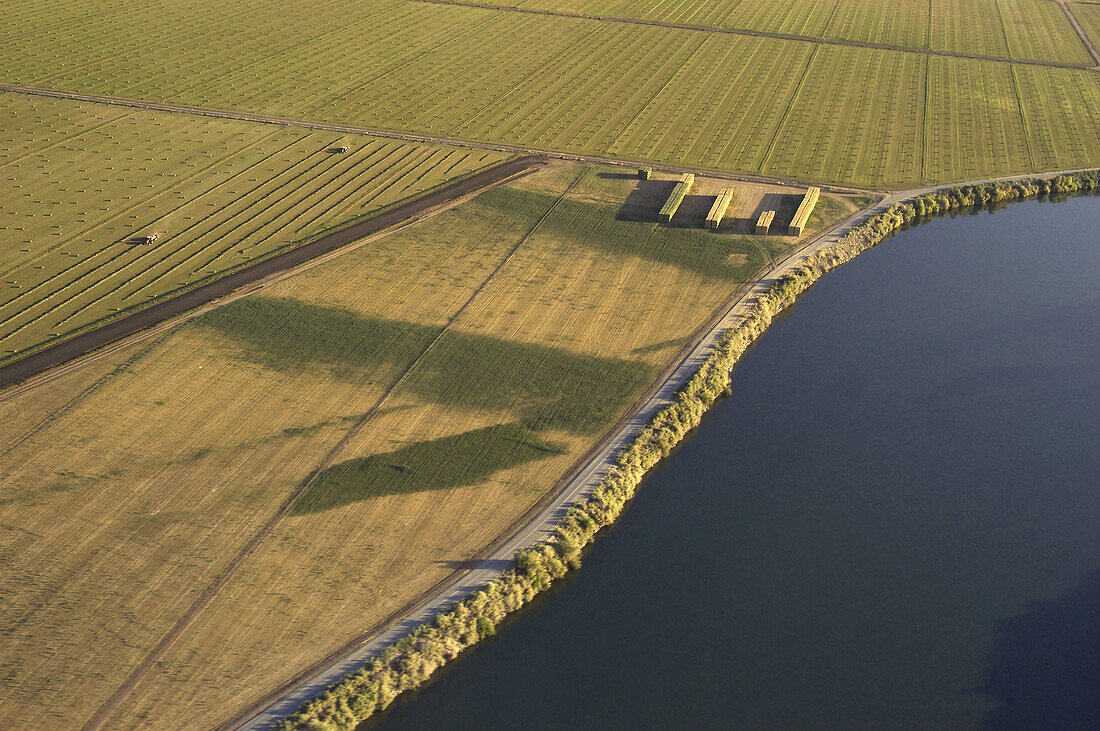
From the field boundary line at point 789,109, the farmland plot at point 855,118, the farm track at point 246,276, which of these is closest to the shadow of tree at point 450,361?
the farm track at point 246,276

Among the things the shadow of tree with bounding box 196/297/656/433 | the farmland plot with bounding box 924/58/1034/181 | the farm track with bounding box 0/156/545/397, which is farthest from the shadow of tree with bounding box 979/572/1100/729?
the farm track with bounding box 0/156/545/397

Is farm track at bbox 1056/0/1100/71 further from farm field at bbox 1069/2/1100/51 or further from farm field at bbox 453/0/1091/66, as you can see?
farm field at bbox 453/0/1091/66

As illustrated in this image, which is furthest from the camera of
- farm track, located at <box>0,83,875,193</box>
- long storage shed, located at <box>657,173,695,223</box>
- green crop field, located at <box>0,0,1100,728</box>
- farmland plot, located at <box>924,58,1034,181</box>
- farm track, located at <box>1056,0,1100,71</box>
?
farm track, located at <box>1056,0,1100,71</box>

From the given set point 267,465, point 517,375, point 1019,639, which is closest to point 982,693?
point 1019,639

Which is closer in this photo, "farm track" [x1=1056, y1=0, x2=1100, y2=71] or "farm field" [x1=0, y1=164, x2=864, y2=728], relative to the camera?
"farm field" [x1=0, y1=164, x2=864, y2=728]

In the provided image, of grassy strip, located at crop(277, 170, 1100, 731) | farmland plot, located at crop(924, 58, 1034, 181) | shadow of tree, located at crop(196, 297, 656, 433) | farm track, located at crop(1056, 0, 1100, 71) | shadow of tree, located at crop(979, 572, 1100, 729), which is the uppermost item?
farm track, located at crop(1056, 0, 1100, 71)

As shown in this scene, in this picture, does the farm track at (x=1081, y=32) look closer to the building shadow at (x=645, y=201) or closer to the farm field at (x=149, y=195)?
the building shadow at (x=645, y=201)

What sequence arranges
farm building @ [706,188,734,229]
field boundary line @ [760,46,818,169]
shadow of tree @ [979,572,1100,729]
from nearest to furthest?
shadow of tree @ [979,572,1100,729], farm building @ [706,188,734,229], field boundary line @ [760,46,818,169]
